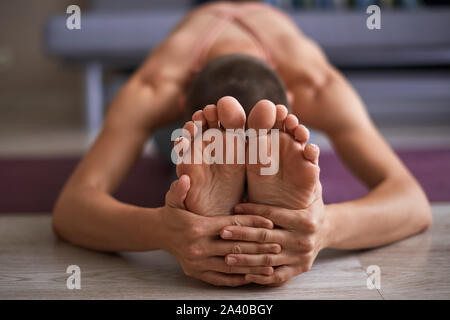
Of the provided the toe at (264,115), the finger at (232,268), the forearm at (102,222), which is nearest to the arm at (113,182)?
the forearm at (102,222)

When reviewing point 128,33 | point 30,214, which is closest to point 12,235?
point 30,214

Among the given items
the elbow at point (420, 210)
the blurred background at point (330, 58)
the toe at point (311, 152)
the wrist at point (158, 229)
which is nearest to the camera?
the toe at point (311, 152)

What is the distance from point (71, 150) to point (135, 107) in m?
1.03

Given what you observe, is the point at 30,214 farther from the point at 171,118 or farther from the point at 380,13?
the point at 380,13

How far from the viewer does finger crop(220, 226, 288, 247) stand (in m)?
0.69

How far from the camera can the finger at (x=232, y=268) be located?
0.71m

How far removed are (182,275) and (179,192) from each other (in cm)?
19

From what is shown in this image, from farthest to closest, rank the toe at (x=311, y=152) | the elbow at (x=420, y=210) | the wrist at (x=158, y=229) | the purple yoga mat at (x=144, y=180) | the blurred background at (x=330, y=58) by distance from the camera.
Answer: the blurred background at (x=330, y=58) < the purple yoga mat at (x=144, y=180) < the elbow at (x=420, y=210) < the wrist at (x=158, y=229) < the toe at (x=311, y=152)

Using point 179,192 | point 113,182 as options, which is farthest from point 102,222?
point 179,192

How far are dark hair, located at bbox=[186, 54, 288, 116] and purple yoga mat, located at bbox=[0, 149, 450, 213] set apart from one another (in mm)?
411

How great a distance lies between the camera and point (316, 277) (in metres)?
0.79

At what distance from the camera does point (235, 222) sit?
705 mm

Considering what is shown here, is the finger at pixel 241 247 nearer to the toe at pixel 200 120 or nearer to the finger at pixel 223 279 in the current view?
the finger at pixel 223 279

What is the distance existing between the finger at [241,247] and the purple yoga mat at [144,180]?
53cm
